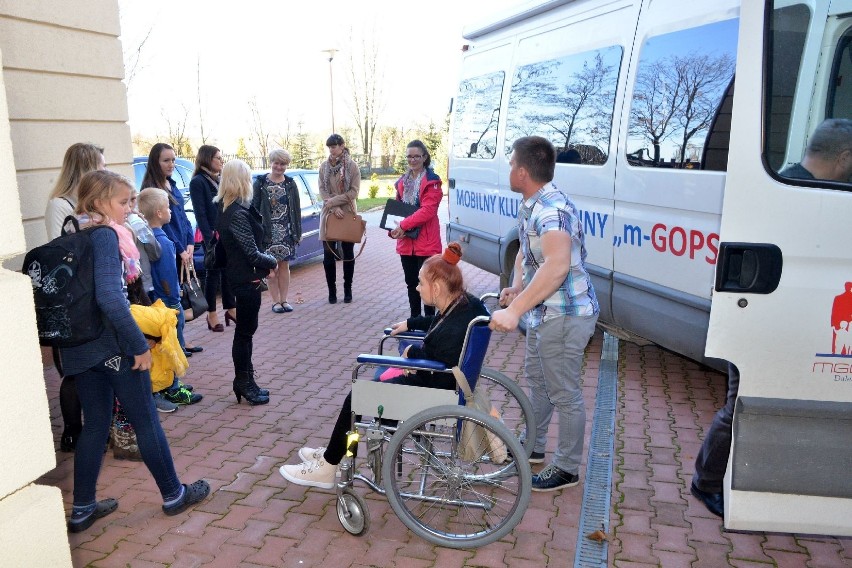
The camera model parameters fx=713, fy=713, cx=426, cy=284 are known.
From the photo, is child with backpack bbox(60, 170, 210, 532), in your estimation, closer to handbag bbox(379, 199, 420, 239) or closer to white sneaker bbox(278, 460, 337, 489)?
white sneaker bbox(278, 460, 337, 489)

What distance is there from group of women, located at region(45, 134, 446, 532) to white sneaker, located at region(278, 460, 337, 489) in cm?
7

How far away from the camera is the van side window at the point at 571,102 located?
5.25 m

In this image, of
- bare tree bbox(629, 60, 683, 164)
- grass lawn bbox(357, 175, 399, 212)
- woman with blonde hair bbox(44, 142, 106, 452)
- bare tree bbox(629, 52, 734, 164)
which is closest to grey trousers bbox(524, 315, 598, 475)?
bare tree bbox(629, 52, 734, 164)

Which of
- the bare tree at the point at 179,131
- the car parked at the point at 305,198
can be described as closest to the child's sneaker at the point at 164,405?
the car parked at the point at 305,198

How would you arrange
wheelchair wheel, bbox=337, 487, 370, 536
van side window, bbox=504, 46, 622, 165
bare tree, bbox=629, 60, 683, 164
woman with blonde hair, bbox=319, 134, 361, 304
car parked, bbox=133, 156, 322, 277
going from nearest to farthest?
wheelchair wheel, bbox=337, 487, 370, 536
bare tree, bbox=629, 60, 683, 164
van side window, bbox=504, 46, 622, 165
woman with blonde hair, bbox=319, 134, 361, 304
car parked, bbox=133, 156, 322, 277

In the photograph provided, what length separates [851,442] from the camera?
7.89 feet

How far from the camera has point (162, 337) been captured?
3.90m

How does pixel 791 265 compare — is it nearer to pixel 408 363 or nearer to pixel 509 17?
pixel 408 363

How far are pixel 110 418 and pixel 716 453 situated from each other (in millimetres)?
2802

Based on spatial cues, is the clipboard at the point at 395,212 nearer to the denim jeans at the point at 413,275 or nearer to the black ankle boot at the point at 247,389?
the denim jeans at the point at 413,275

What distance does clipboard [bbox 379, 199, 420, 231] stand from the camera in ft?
21.7

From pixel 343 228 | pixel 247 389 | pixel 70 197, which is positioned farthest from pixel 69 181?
pixel 343 228

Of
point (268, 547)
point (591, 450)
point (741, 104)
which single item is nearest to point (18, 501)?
point (268, 547)

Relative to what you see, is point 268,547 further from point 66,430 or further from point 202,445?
point 66,430
